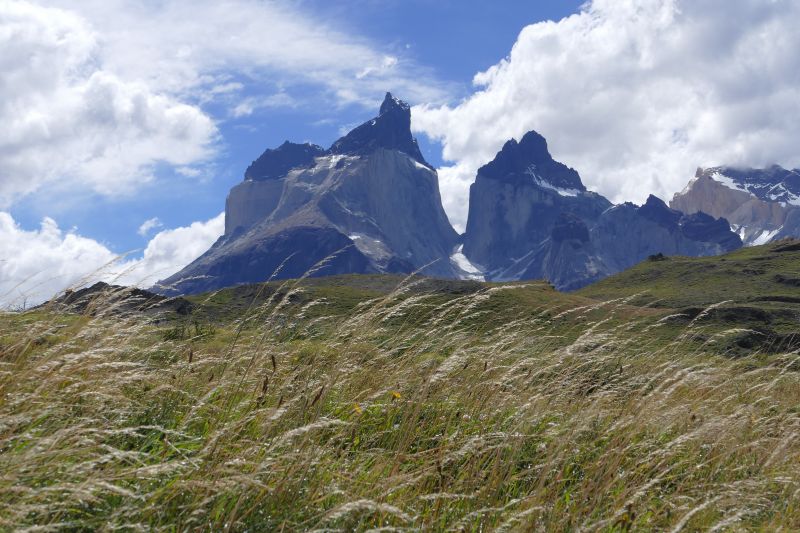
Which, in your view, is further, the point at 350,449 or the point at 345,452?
the point at 350,449

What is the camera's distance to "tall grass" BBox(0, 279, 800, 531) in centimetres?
420

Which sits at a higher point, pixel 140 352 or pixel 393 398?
pixel 140 352

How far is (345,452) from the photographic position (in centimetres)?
550

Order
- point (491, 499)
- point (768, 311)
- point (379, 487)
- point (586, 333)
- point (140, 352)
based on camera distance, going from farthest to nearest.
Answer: point (768, 311) < point (586, 333) < point (140, 352) < point (491, 499) < point (379, 487)

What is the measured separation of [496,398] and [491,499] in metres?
2.21

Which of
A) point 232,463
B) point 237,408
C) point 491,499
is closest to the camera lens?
point 232,463

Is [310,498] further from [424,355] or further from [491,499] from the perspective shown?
[424,355]

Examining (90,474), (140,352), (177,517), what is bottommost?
(177,517)

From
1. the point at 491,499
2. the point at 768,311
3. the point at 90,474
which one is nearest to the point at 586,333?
the point at 491,499

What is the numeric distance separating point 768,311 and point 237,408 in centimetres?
5993

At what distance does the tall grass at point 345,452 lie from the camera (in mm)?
4195

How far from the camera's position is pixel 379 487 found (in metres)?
4.82

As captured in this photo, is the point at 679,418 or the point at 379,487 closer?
the point at 379,487

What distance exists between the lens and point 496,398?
7.35 meters
